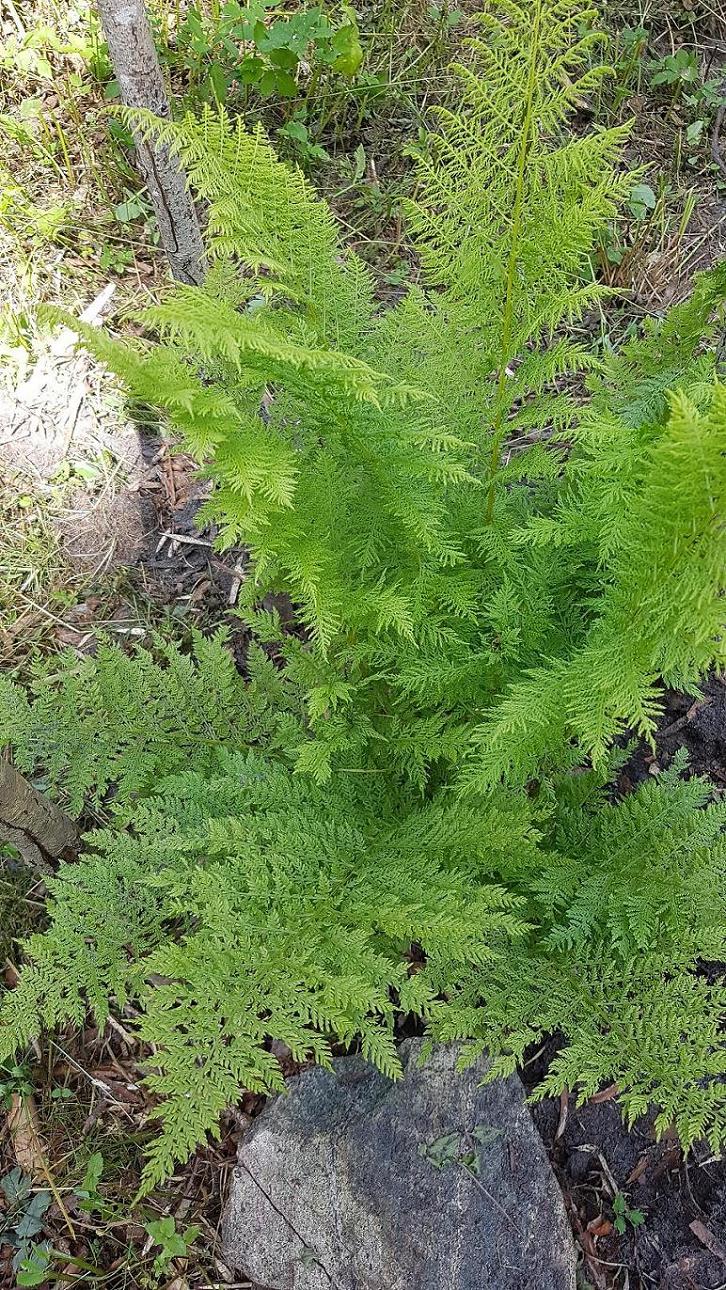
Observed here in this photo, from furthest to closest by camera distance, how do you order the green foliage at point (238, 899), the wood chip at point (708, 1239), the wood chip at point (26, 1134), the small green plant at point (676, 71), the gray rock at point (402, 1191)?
the small green plant at point (676, 71)
the wood chip at point (26, 1134)
the wood chip at point (708, 1239)
the gray rock at point (402, 1191)
the green foliage at point (238, 899)

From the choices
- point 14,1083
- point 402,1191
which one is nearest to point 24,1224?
point 14,1083

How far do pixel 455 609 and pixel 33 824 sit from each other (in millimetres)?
1091

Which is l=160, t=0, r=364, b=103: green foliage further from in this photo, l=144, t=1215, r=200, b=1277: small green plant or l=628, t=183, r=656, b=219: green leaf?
l=144, t=1215, r=200, b=1277: small green plant

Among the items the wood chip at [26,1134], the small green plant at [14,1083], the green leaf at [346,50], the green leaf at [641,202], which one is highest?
the green leaf at [346,50]

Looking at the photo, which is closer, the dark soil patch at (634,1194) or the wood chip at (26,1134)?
the dark soil patch at (634,1194)

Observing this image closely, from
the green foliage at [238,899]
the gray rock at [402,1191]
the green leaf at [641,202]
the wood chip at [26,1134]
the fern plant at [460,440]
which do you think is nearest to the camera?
the fern plant at [460,440]

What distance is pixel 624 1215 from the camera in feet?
6.52

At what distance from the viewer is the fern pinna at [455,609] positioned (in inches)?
54.7

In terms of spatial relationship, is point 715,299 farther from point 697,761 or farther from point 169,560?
point 169,560

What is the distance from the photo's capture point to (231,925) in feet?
5.63

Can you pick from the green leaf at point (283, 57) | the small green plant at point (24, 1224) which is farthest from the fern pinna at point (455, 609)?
the green leaf at point (283, 57)

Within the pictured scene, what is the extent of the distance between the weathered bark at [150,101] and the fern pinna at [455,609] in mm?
543

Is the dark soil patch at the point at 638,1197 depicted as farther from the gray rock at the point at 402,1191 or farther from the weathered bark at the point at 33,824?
the weathered bark at the point at 33,824

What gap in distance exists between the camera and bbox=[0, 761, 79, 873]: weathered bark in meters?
1.97
